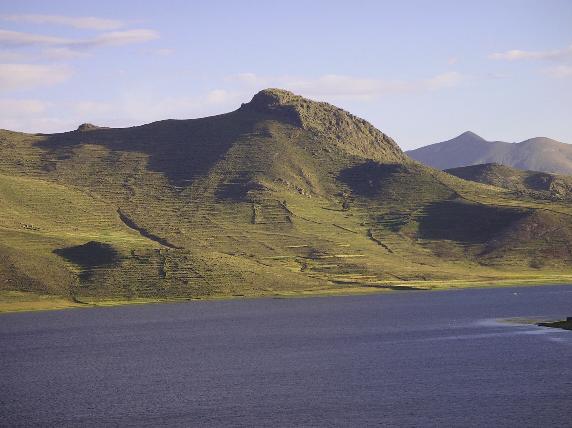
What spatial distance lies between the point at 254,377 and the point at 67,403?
2579 cm

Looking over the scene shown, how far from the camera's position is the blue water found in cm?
10038

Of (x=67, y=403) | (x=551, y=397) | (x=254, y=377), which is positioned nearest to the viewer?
(x=551, y=397)

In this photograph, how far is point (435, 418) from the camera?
314 feet

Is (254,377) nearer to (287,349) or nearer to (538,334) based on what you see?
(287,349)

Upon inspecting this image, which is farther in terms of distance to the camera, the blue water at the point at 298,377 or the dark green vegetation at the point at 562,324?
the dark green vegetation at the point at 562,324

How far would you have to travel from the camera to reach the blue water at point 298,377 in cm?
10038

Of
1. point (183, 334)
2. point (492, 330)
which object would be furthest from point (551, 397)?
point (183, 334)

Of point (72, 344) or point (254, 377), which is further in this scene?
point (72, 344)

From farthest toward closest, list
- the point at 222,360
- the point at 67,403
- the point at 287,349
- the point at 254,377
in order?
the point at 287,349 < the point at 222,360 < the point at 254,377 < the point at 67,403

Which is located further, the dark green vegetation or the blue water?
the dark green vegetation

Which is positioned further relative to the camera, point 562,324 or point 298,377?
point 562,324

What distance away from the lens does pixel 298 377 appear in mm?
126875

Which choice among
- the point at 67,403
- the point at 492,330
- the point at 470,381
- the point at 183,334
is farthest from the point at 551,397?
the point at 183,334

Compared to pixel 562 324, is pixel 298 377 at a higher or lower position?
lower
